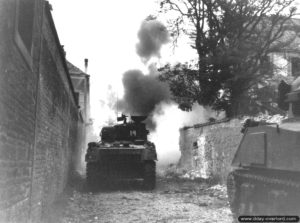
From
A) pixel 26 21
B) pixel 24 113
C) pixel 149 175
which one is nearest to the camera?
pixel 24 113

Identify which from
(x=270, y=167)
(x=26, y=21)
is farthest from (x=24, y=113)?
(x=270, y=167)

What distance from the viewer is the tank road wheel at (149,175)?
1270 centimetres

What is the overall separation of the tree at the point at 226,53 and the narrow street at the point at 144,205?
6.57 metres

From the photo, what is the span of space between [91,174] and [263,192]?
7439mm

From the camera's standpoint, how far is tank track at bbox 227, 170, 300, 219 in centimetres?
537

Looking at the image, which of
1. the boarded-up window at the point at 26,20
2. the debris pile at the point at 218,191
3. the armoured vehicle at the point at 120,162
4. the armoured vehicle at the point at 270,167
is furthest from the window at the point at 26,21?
the armoured vehicle at the point at 120,162

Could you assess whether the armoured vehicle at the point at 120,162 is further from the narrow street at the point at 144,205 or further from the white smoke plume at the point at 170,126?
the white smoke plume at the point at 170,126

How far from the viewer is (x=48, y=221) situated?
7.24 m

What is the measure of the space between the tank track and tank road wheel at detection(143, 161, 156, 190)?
17.9ft

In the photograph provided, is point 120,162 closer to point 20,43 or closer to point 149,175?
point 149,175

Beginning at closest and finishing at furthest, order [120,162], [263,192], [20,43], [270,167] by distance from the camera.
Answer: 1. [20,43]
2. [270,167]
3. [263,192]
4. [120,162]

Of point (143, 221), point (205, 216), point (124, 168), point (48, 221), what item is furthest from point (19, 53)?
point (124, 168)

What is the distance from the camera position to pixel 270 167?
5934 mm

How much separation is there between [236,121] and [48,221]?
8.90 metres
